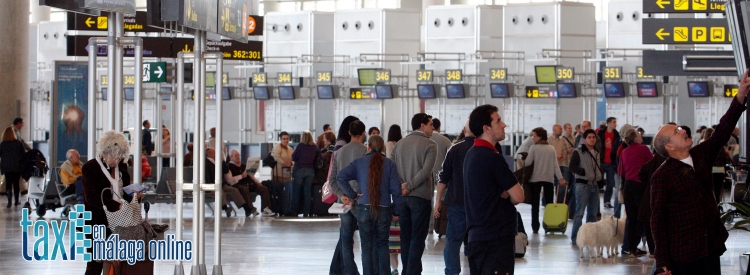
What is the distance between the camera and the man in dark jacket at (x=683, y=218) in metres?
6.26

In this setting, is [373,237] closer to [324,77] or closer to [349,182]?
[349,182]

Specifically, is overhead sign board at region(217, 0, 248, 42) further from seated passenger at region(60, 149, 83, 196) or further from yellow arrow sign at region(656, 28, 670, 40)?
seated passenger at region(60, 149, 83, 196)

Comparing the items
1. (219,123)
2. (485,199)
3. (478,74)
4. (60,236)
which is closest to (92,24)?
(219,123)

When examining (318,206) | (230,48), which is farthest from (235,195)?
(230,48)

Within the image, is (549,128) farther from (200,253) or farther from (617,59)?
(200,253)

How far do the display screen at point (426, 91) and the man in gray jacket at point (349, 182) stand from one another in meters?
21.6

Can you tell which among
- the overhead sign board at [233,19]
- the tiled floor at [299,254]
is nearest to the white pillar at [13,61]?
the tiled floor at [299,254]

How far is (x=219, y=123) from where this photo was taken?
10031mm

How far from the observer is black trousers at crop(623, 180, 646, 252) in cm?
1237

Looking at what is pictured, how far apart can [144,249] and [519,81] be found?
24163 millimetres

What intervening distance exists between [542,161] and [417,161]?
5257mm

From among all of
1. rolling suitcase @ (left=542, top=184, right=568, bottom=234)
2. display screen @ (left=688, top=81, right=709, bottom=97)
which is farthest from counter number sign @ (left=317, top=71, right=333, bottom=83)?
rolling suitcase @ (left=542, top=184, right=568, bottom=234)

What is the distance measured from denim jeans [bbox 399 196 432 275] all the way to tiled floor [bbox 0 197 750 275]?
3.77ft

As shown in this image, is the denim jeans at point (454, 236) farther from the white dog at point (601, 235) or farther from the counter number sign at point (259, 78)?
the counter number sign at point (259, 78)
